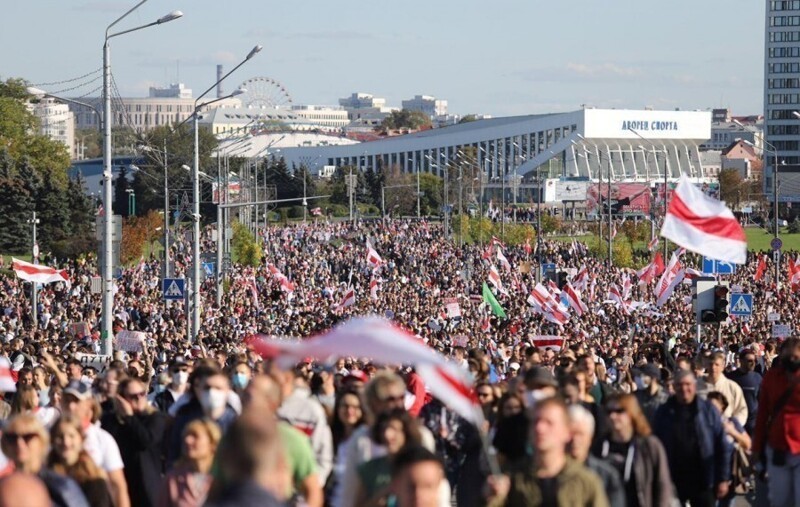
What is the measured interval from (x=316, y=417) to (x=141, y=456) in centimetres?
125

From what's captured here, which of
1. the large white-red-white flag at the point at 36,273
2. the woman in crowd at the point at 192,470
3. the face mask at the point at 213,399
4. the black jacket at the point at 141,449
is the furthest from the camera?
the large white-red-white flag at the point at 36,273

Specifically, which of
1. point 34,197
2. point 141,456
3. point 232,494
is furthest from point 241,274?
point 232,494

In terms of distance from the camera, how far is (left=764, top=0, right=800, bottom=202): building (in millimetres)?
170375

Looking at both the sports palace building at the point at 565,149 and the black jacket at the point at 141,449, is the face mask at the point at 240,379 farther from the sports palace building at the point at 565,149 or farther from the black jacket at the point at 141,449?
the sports palace building at the point at 565,149

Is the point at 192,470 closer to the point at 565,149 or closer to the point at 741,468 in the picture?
the point at 741,468

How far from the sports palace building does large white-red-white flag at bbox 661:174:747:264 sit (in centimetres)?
12374

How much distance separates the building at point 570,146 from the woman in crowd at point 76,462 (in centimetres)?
13334

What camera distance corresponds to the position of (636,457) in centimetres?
828

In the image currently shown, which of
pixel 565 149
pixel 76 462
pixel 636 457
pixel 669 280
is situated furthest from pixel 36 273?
pixel 565 149

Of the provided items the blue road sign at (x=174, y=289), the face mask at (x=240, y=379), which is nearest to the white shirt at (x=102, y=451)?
the face mask at (x=240, y=379)

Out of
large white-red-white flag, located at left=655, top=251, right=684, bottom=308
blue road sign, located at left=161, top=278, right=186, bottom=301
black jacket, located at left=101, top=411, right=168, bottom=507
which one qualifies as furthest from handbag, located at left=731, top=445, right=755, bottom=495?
large white-red-white flag, located at left=655, top=251, right=684, bottom=308

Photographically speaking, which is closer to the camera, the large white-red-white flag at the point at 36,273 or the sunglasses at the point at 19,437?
the sunglasses at the point at 19,437

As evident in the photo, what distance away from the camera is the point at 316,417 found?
8734mm

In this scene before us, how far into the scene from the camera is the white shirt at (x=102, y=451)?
8219 mm
